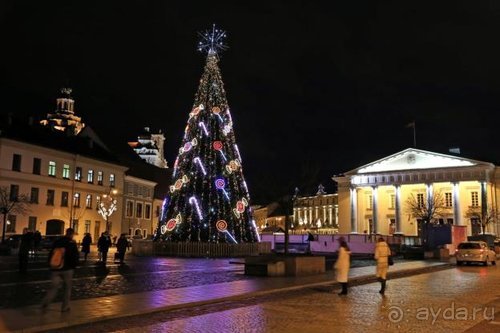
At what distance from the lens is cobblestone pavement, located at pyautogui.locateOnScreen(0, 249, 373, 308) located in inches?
621

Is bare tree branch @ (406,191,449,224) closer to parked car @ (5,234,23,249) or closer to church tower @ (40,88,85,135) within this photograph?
parked car @ (5,234,23,249)

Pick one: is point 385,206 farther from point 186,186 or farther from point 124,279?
point 124,279

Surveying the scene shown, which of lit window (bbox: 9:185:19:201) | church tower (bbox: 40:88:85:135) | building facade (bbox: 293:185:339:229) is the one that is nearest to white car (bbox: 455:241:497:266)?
lit window (bbox: 9:185:19:201)

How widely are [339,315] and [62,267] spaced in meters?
6.23

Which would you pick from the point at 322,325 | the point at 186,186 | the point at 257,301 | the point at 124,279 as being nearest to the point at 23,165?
the point at 186,186

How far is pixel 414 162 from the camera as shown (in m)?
92.2

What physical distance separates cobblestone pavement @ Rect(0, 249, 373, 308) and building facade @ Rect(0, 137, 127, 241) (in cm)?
2713

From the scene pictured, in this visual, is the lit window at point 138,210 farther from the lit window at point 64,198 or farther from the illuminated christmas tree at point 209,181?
the illuminated christmas tree at point 209,181

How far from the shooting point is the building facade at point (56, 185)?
5136 centimetres

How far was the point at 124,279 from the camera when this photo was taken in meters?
20.5

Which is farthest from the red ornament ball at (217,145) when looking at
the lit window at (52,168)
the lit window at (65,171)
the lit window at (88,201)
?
the lit window at (88,201)

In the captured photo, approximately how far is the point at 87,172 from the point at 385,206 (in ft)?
181

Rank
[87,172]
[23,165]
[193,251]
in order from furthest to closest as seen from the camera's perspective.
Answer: [87,172], [23,165], [193,251]

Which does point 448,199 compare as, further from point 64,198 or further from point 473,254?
point 64,198
